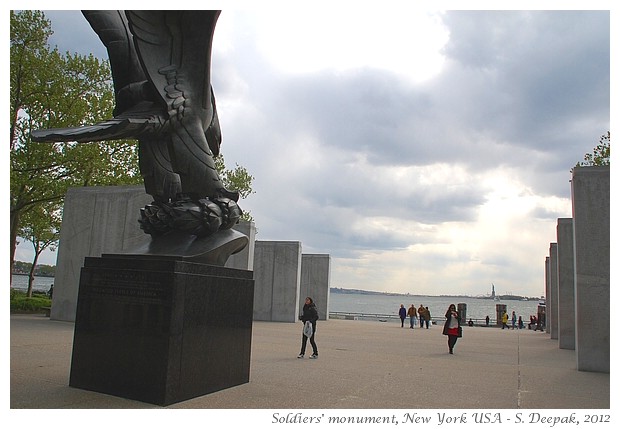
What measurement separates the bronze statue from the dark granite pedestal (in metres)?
Result: 0.97

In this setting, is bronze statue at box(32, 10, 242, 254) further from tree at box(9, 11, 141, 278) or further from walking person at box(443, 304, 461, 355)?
tree at box(9, 11, 141, 278)

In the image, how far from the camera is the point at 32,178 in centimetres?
2005

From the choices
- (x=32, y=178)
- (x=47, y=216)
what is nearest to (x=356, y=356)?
(x=32, y=178)

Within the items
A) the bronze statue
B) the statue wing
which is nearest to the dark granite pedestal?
the bronze statue

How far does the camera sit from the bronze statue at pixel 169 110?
693cm

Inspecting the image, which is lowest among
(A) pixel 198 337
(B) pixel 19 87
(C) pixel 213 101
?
(A) pixel 198 337

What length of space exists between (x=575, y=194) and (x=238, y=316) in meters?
7.63

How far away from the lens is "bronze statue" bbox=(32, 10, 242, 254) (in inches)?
273

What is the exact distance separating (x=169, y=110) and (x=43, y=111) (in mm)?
16721

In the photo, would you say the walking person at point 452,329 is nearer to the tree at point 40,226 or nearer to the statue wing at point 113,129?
the statue wing at point 113,129

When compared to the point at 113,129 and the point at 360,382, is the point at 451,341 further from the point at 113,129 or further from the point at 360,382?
the point at 113,129

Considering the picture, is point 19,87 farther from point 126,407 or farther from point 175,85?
point 126,407

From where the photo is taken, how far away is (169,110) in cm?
698

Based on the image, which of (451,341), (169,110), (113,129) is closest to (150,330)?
(113,129)
